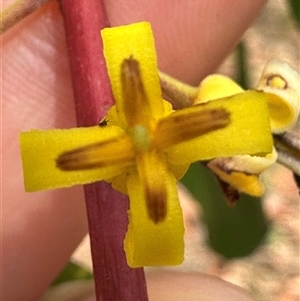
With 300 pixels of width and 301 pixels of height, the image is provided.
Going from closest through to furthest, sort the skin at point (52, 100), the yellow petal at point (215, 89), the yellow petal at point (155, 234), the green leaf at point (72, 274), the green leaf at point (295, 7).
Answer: the yellow petal at point (155, 234) < the yellow petal at point (215, 89) < the skin at point (52, 100) < the green leaf at point (72, 274) < the green leaf at point (295, 7)

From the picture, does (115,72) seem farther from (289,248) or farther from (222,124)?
(289,248)

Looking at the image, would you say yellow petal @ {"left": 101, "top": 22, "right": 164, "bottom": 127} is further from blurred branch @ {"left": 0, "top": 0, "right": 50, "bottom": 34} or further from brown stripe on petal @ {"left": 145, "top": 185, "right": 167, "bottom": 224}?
blurred branch @ {"left": 0, "top": 0, "right": 50, "bottom": 34}

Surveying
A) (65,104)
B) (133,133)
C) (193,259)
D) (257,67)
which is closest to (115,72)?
(133,133)

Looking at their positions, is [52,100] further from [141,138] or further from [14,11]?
[141,138]

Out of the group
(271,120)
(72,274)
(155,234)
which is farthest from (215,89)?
(72,274)

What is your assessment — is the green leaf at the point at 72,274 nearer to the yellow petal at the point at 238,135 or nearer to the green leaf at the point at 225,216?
the green leaf at the point at 225,216

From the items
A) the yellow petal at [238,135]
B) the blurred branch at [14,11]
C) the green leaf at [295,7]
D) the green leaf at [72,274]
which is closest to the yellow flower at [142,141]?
the yellow petal at [238,135]

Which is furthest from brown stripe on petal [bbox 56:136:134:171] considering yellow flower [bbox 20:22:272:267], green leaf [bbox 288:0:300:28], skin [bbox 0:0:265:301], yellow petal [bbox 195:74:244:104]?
green leaf [bbox 288:0:300:28]
